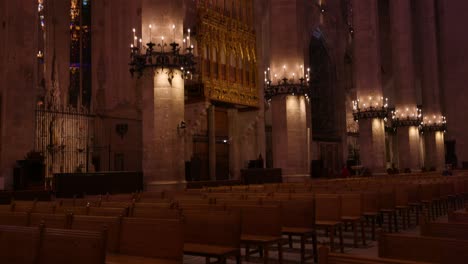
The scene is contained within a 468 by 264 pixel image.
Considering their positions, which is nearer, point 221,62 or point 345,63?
point 221,62

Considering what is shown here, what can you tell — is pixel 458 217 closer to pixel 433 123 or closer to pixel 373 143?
pixel 373 143

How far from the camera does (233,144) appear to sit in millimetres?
26406

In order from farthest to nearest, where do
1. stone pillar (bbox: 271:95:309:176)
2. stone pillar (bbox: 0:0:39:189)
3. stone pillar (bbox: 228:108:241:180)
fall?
stone pillar (bbox: 228:108:241:180) < stone pillar (bbox: 271:95:309:176) < stone pillar (bbox: 0:0:39:189)

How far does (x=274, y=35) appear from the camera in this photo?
21.2 metres

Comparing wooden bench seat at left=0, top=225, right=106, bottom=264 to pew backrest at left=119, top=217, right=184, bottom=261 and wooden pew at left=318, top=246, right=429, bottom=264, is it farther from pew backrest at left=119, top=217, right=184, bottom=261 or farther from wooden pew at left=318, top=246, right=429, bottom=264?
wooden pew at left=318, top=246, right=429, bottom=264

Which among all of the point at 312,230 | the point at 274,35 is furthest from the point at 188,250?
the point at 274,35

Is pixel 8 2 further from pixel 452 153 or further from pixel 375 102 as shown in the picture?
pixel 452 153

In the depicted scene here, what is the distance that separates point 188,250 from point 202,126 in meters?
19.9

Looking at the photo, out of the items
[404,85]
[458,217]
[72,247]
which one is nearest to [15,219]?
[72,247]

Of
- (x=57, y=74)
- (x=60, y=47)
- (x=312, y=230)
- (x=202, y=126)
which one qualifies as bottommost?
(x=312, y=230)

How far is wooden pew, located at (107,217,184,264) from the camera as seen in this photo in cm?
469

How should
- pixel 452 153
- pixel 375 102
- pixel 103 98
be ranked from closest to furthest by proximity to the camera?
pixel 103 98 → pixel 375 102 → pixel 452 153

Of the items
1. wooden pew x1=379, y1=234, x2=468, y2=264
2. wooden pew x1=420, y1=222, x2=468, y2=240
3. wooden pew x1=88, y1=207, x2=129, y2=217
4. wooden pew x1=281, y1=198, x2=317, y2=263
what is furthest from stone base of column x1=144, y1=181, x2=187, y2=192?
wooden pew x1=379, y1=234, x2=468, y2=264

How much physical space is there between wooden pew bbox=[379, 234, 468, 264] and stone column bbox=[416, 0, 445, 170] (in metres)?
38.7
